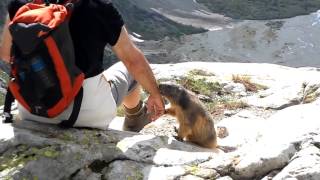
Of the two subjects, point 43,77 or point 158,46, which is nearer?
point 43,77

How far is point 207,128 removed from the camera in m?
7.88

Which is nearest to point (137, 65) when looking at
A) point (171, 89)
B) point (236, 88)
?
point (171, 89)

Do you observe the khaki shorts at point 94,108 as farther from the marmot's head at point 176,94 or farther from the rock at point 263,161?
the marmot's head at point 176,94

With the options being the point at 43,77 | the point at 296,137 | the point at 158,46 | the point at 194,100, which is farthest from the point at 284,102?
the point at 158,46

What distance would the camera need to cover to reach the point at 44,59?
526 cm

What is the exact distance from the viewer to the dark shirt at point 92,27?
554 cm

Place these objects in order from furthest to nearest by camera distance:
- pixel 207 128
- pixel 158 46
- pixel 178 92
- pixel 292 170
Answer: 1. pixel 158 46
2. pixel 178 92
3. pixel 207 128
4. pixel 292 170

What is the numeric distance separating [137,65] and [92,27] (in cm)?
63

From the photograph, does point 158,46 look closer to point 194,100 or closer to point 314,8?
point 314,8

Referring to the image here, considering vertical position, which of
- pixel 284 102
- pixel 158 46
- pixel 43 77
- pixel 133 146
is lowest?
pixel 158 46

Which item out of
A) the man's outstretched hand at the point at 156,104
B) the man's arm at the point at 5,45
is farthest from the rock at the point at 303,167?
the man's arm at the point at 5,45

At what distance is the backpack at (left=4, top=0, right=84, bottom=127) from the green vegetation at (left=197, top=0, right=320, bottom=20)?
39.2 metres

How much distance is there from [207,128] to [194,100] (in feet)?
1.75

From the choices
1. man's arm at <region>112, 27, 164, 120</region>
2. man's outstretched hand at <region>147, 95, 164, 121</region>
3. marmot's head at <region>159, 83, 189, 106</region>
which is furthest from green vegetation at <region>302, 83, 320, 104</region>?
man's arm at <region>112, 27, 164, 120</region>
